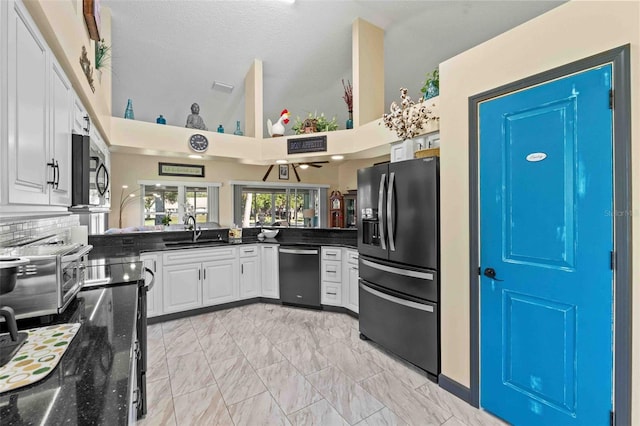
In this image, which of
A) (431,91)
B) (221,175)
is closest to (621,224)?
(431,91)

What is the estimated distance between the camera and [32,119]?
1112 millimetres

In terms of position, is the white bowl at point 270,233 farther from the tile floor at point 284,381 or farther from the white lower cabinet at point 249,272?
the tile floor at point 284,381

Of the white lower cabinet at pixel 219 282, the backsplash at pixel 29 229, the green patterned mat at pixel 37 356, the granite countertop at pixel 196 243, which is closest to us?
the green patterned mat at pixel 37 356

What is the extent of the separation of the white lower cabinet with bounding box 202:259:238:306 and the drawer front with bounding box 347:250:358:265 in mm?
1599

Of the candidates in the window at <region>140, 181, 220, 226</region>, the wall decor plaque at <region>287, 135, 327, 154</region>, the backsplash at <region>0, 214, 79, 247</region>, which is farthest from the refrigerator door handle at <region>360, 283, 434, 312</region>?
the window at <region>140, 181, 220, 226</region>

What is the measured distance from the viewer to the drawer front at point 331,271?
378 centimetres

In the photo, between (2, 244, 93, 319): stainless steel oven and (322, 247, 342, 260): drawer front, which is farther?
(322, 247, 342, 260): drawer front

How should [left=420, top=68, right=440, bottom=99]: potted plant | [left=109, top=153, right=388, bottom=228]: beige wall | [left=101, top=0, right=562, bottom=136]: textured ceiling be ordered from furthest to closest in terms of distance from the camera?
[left=109, top=153, right=388, bottom=228]: beige wall
[left=101, top=0, right=562, bottom=136]: textured ceiling
[left=420, top=68, right=440, bottom=99]: potted plant

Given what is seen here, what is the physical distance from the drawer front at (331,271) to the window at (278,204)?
2919 mm

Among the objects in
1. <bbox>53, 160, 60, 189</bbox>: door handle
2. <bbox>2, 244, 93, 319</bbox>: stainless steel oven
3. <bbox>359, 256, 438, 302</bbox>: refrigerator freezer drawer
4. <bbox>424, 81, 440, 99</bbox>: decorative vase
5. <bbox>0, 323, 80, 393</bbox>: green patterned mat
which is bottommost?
<bbox>359, 256, 438, 302</bbox>: refrigerator freezer drawer

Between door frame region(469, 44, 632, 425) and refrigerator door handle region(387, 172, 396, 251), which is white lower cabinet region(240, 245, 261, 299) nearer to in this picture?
refrigerator door handle region(387, 172, 396, 251)

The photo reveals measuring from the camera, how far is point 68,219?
2.93 m

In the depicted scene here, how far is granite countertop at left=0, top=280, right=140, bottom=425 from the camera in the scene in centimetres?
68

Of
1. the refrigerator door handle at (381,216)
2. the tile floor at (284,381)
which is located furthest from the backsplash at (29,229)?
the refrigerator door handle at (381,216)
